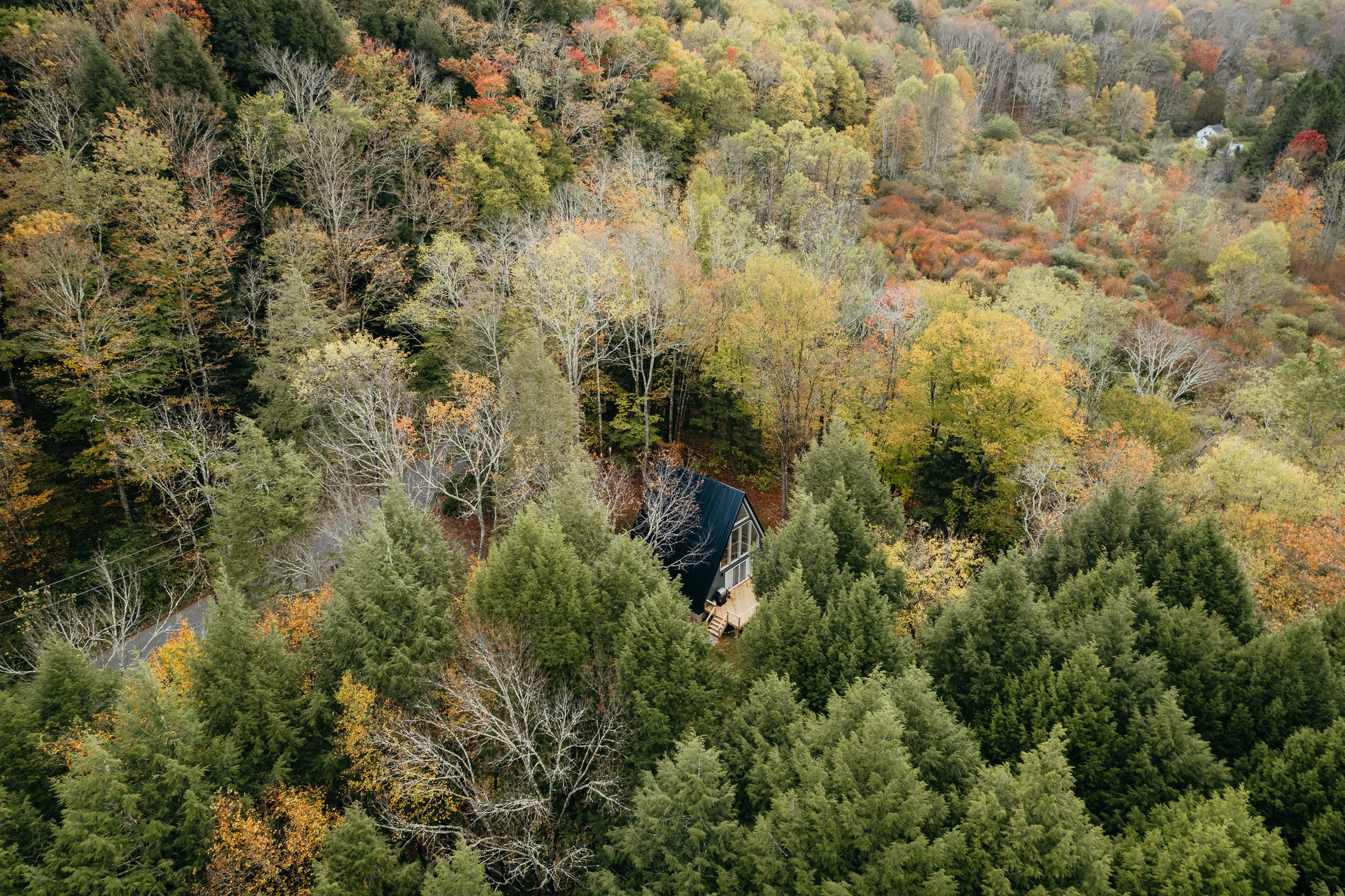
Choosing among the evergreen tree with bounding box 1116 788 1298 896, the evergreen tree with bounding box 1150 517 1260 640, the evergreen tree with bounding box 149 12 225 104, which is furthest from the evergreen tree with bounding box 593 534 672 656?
the evergreen tree with bounding box 149 12 225 104

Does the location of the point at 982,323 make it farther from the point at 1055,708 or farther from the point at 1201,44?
the point at 1201,44

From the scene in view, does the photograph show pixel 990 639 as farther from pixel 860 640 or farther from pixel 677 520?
pixel 677 520

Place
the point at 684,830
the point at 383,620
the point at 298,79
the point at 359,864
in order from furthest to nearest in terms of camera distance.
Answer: the point at 298,79, the point at 383,620, the point at 684,830, the point at 359,864

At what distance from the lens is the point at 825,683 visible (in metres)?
17.8

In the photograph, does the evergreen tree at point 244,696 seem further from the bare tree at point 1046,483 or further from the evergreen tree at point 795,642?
the bare tree at point 1046,483

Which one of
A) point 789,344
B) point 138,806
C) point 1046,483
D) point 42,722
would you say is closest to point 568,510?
point 138,806

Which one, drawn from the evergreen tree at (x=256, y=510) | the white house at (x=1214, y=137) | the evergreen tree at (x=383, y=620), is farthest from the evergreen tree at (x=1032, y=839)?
the white house at (x=1214, y=137)

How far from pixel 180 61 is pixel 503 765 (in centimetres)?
3721

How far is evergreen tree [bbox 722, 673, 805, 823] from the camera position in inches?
590

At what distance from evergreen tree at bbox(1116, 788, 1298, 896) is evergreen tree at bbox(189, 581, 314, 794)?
19.2 meters

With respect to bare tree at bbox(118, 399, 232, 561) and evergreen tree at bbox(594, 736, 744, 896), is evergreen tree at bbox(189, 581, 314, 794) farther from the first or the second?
evergreen tree at bbox(594, 736, 744, 896)

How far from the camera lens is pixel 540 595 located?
18.6m

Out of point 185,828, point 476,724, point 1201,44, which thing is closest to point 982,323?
point 476,724

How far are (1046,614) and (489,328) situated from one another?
23392 mm
